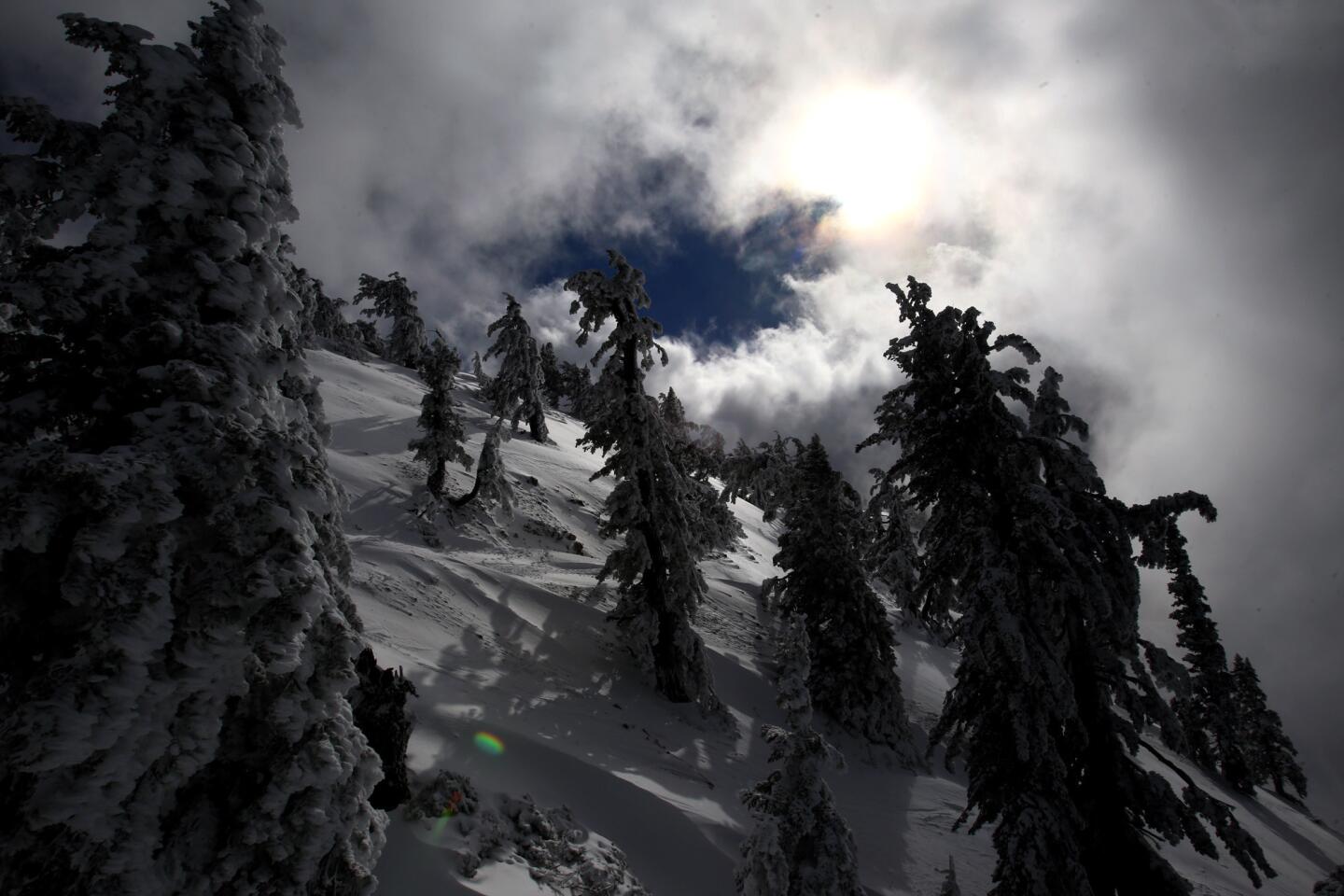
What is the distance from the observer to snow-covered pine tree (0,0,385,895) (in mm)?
3797

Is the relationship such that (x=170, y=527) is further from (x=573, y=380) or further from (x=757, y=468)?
(x=573, y=380)

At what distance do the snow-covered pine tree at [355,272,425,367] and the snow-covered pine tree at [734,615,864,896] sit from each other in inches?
2321

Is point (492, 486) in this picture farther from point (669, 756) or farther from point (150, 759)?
point (150, 759)

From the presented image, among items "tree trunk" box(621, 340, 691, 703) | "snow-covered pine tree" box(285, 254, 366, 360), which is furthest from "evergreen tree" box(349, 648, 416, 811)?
"snow-covered pine tree" box(285, 254, 366, 360)

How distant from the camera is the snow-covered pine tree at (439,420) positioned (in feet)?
86.0

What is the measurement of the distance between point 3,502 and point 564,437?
4765 cm

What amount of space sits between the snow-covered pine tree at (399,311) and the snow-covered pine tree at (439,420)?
36244mm

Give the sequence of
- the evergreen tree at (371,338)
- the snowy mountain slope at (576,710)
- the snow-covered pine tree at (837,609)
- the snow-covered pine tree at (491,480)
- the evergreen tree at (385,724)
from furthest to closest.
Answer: the evergreen tree at (371,338), the snow-covered pine tree at (491,480), the snow-covered pine tree at (837,609), the snowy mountain slope at (576,710), the evergreen tree at (385,724)

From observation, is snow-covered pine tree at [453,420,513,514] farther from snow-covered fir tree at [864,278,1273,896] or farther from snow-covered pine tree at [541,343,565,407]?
snow-covered pine tree at [541,343,565,407]

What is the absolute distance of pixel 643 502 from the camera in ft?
56.5

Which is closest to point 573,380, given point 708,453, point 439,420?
point 708,453

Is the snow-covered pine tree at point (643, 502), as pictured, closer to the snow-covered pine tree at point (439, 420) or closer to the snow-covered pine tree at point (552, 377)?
the snow-covered pine tree at point (439, 420)

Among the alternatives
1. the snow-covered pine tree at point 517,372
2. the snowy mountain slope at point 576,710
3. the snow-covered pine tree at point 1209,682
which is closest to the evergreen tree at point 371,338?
the snow-covered pine tree at point 517,372

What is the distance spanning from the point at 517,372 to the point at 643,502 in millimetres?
29500
